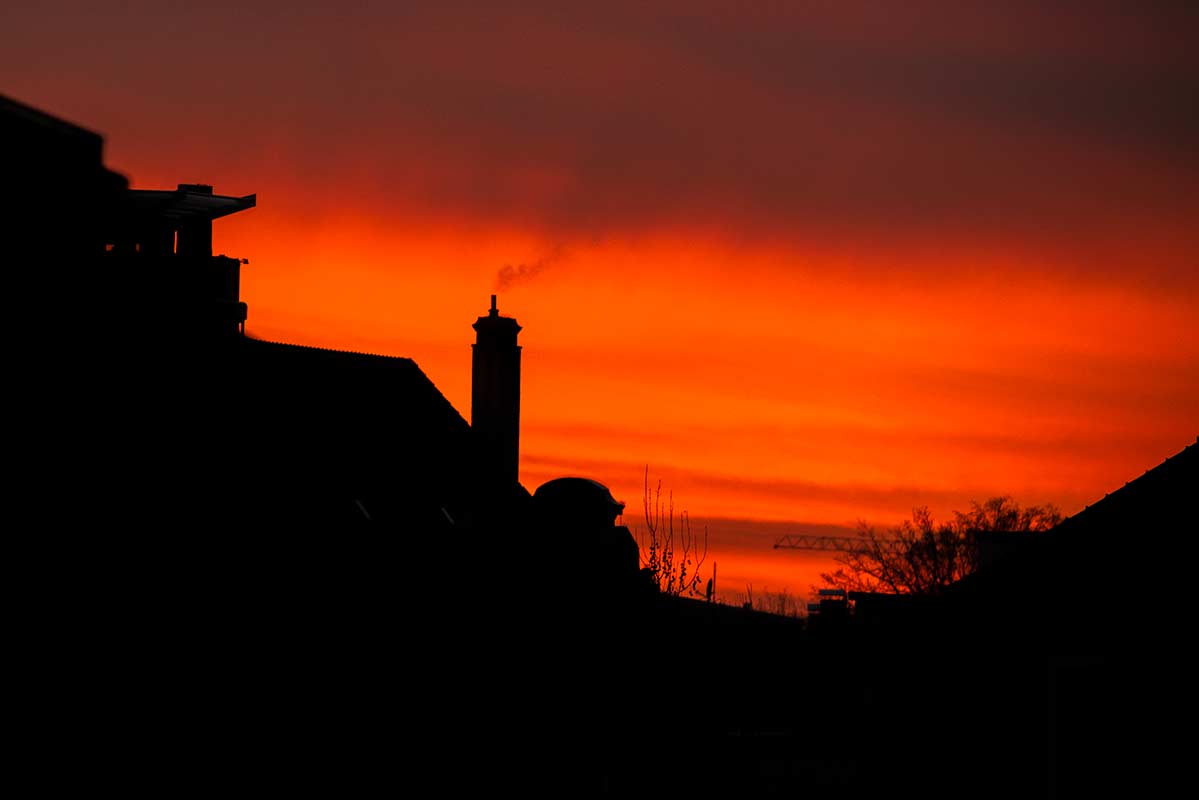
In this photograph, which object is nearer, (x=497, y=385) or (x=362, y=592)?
(x=362, y=592)

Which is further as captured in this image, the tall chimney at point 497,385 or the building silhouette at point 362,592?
the tall chimney at point 497,385

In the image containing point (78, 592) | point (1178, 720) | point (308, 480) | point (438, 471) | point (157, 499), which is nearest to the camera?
point (78, 592)

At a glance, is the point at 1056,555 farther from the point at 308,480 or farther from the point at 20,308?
the point at 20,308

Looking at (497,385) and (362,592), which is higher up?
(497,385)

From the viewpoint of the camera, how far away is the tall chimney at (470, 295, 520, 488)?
3142 cm

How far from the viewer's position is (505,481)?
3002 cm

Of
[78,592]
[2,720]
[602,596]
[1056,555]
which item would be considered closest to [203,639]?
[78,592]

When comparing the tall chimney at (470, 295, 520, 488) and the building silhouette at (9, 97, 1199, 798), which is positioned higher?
the tall chimney at (470, 295, 520, 488)

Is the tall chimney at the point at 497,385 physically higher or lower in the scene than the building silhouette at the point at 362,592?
higher

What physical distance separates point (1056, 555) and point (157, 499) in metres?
12.4

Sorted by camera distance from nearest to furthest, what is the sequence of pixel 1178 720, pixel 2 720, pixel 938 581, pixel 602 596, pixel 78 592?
pixel 2 720 < pixel 78 592 < pixel 1178 720 < pixel 602 596 < pixel 938 581

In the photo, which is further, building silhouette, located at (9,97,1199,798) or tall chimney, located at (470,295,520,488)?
tall chimney, located at (470,295,520,488)

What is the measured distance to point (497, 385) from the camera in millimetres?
31781

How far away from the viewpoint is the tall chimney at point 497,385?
103 ft
